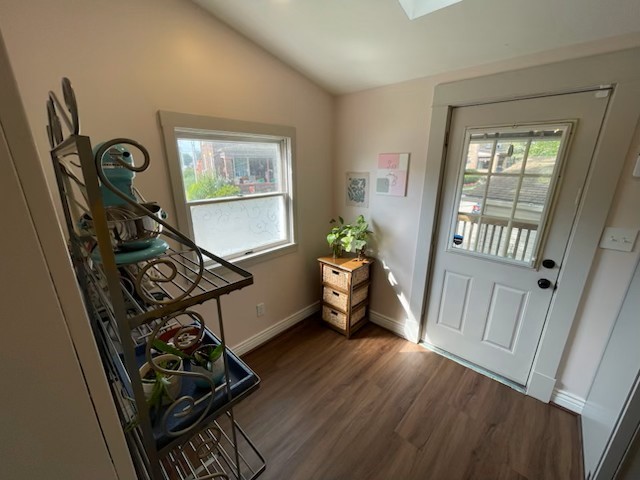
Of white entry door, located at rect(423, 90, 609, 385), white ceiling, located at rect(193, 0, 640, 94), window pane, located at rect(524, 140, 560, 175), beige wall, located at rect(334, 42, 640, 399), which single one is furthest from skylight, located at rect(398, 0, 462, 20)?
window pane, located at rect(524, 140, 560, 175)

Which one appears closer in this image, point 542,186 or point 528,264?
point 542,186

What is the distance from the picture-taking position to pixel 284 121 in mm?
2078

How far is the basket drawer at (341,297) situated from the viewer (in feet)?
7.71

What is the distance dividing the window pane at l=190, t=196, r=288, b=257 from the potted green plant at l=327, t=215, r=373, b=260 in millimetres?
464

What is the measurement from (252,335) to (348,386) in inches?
35.5

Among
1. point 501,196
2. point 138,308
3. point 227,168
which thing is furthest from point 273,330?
point 501,196

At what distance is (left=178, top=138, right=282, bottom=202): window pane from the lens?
170 cm

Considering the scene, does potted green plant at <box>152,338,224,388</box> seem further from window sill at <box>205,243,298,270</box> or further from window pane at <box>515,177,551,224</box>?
window pane at <box>515,177,551,224</box>

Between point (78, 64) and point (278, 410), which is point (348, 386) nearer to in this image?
point (278, 410)

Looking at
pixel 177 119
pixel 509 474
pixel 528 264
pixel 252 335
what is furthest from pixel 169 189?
pixel 509 474

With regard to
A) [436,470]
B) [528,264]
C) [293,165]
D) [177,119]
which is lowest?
[436,470]

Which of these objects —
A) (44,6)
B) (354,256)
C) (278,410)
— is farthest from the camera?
(354,256)

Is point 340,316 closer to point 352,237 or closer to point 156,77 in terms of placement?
point 352,237

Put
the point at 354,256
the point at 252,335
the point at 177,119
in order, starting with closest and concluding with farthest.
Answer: the point at 177,119, the point at 252,335, the point at 354,256
